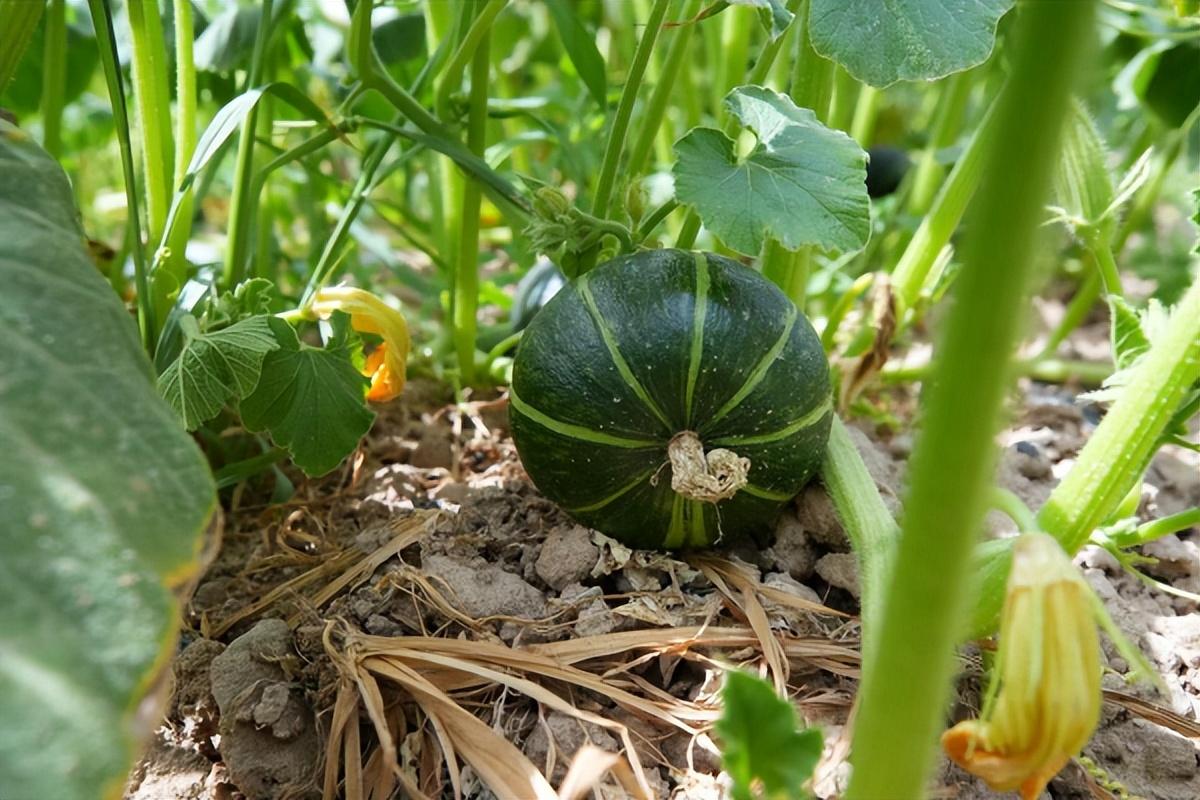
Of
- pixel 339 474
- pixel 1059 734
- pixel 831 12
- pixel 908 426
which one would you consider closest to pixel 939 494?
pixel 1059 734

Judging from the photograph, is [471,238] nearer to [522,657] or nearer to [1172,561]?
[522,657]

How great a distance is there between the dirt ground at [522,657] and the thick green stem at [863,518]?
0.21 feet

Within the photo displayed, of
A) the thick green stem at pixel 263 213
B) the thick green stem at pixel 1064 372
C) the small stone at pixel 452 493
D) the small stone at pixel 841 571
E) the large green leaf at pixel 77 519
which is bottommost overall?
the thick green stem at pixel 1064 372

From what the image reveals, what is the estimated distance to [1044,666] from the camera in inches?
28.8

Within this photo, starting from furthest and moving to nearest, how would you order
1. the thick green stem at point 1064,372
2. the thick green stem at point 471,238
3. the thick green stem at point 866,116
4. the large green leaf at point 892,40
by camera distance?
1. the thick green stem at point 866,116
2. the thick green stem at point 1064,372
3. the thick green stem at point 471,238
4. the large green leaf at point 892,40

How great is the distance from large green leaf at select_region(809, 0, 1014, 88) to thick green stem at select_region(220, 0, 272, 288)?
650 millimetres

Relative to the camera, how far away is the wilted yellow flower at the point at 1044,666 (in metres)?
0.73

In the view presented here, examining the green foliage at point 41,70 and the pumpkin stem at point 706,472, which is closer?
the pumpkin stem at point 706,472

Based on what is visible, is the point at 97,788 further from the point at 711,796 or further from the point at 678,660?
the point at 678,660

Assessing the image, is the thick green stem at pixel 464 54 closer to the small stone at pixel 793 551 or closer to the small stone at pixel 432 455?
the small stone at pixel 432 455

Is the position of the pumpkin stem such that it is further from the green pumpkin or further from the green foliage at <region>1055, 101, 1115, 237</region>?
the green foliage at <region>1055, 101, 1115, 237</region>

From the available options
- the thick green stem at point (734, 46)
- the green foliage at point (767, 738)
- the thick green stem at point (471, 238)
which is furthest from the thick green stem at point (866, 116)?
the green foliage at point (767, 738)

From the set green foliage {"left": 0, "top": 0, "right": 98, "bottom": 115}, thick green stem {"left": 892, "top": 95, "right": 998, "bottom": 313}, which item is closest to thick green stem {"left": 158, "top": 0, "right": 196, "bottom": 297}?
green foliage {"left": 0, "top": 0, "right": 98, "bottom": 115}

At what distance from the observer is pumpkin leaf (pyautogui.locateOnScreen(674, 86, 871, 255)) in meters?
1.04
